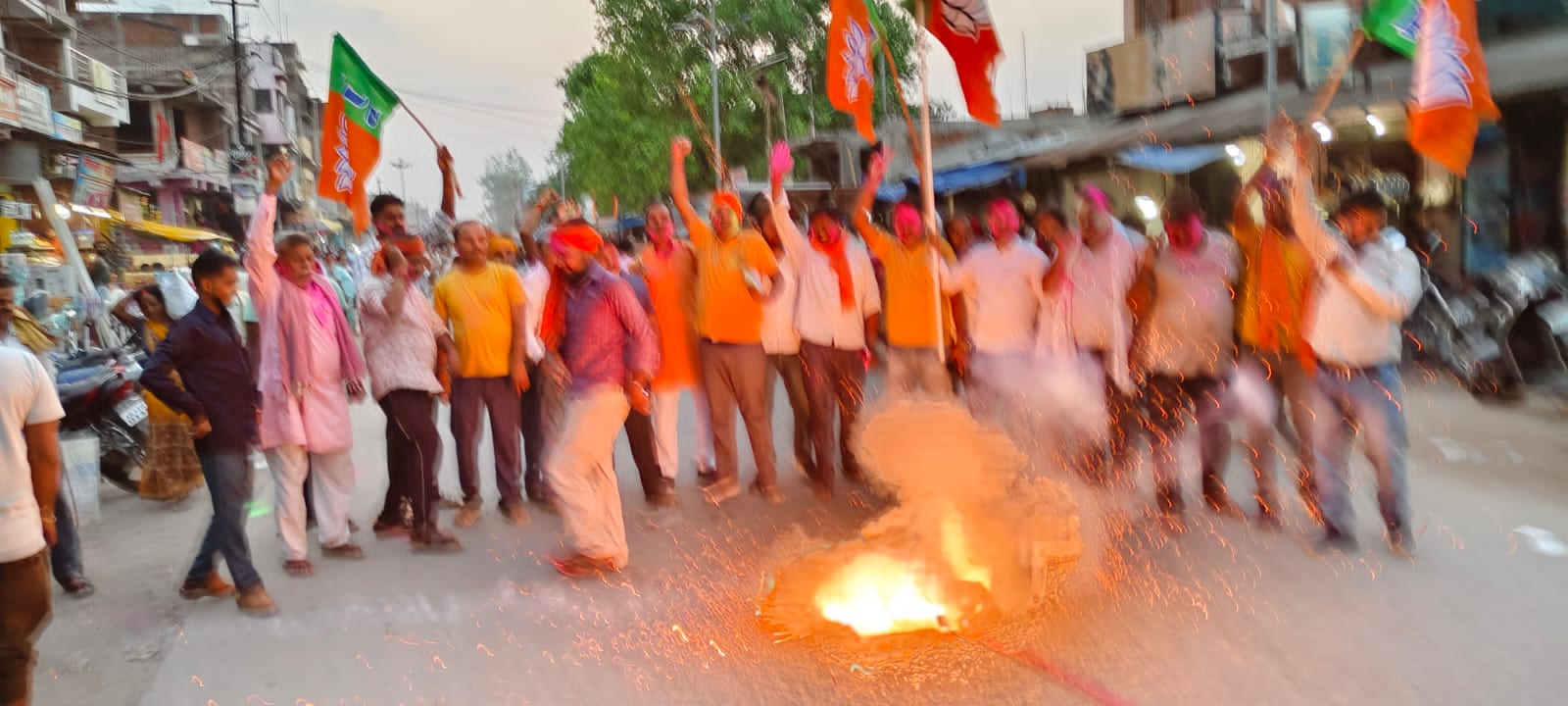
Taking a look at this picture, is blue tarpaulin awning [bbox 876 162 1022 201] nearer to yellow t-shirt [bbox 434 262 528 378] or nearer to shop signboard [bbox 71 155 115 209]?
yellow t-shirt [bbox 434 262 528 378]

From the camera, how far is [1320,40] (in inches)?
564

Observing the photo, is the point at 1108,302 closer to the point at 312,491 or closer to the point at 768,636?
the point at 768,636

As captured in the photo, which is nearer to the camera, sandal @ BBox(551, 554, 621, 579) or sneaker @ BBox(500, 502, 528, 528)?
sandal @ BBox(551, 554, 621, 579)

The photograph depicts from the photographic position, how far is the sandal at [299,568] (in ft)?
18.4

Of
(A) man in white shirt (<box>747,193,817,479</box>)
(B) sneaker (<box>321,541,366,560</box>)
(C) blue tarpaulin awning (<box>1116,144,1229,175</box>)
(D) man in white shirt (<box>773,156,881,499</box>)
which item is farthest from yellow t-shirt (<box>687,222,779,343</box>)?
(C) blue tarpaulin awning (<box>1116,144,1229,175</box>)

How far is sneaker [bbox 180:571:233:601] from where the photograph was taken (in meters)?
5.27

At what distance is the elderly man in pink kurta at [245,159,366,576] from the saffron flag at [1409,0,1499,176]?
5.60 m

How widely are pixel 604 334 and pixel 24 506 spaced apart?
2.65 meters

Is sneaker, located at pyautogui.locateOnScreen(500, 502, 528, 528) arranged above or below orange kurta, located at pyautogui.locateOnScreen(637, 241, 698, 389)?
below

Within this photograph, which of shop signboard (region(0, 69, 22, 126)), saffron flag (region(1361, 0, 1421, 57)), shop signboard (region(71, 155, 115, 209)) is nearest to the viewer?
saffron flag (region(1361, 0, 1421, 57))

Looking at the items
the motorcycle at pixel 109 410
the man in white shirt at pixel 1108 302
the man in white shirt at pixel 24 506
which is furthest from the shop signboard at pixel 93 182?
the man in white shirt at pixel 24 506

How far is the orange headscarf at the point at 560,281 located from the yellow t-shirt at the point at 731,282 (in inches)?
42.2

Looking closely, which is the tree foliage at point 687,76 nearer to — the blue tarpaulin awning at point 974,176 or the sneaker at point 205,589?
the blue tarpaulin awning at point 974,176

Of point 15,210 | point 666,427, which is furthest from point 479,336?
point 15,210
